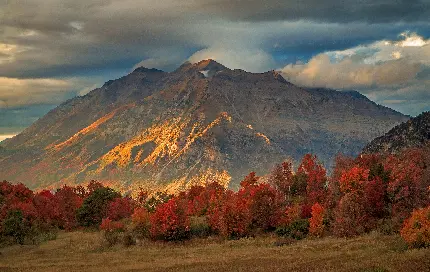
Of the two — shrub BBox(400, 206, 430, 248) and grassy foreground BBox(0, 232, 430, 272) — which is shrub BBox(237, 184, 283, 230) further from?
shrub BBox(400, 206, 430, 248)

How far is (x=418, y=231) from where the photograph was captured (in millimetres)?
57094

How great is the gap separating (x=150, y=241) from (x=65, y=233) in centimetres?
3888

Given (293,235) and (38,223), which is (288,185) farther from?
(38,223)

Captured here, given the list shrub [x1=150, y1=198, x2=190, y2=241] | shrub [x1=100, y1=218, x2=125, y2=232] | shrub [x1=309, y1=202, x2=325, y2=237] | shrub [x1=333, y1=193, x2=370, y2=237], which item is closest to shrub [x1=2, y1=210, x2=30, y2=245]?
shrub [x1=100, y1=218, x2=125, y2=232]

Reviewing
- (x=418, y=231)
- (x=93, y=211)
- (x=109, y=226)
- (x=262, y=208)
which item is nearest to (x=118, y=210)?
(x=93, y=211)

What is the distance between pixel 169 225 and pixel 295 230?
27234 millimetres

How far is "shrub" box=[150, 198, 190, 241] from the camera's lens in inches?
3954

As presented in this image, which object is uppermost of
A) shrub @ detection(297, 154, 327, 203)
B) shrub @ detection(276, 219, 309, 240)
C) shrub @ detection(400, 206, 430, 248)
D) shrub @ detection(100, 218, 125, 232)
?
shrub @ detection(297, 154, 327, 203)

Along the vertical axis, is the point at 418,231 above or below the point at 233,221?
above

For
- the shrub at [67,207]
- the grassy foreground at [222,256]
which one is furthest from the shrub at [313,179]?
the shrub at [67,207]

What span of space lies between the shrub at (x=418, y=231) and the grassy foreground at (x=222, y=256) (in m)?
1.64

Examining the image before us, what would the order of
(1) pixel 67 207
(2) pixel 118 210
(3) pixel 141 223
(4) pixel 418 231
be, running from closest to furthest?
1. (4) pixel 418 231
2. (3) pixel 141 223
3. (2) pixel 118 210
4. (1) pixel 67 207

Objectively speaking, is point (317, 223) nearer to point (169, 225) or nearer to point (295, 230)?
point (295, 230)

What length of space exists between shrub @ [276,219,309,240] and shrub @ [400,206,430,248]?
115 ft
